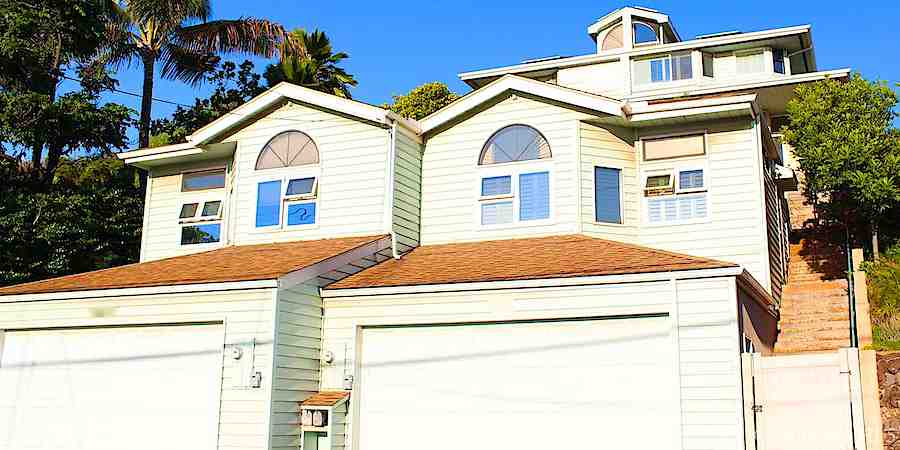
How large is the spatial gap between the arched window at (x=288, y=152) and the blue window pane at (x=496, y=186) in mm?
3215

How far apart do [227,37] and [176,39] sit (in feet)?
5.36

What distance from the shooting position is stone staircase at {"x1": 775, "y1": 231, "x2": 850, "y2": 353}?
16422 mm

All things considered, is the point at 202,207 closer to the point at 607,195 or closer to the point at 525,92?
the point at 525,92

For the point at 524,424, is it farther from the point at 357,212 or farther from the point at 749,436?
the point at 357,212

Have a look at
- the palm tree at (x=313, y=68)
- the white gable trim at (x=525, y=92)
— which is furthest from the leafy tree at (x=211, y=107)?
the white gable trim at (x=525, y=92)

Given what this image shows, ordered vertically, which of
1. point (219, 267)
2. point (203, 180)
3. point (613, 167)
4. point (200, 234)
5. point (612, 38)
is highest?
point (612, 38)

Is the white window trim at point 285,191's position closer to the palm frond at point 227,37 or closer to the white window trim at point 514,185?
the white window trim at point 514,185

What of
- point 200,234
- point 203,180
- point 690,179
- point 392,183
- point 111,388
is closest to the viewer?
point 111,388

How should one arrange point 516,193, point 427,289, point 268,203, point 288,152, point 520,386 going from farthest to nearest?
point 288,152, point 268,203, point 516,193, point 427,289, point 520,386

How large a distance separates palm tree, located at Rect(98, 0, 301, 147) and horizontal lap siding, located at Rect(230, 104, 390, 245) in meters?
11.2

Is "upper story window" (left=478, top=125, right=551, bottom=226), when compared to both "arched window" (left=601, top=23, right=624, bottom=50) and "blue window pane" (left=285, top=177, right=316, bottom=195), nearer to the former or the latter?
"blue window pane" (left=285, top=177, right=316, bottom=195)

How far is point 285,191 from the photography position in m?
16.8

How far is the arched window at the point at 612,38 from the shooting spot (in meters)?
36.2

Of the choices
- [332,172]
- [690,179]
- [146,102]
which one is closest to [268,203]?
[332,172]
